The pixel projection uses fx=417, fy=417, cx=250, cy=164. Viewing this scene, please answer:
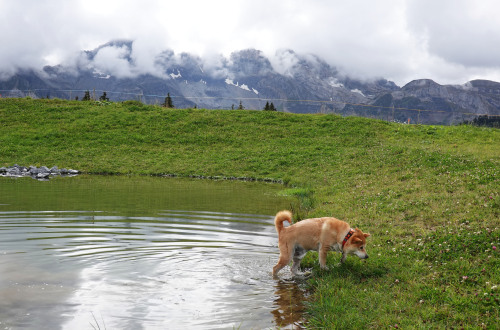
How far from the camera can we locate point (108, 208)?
18.1m

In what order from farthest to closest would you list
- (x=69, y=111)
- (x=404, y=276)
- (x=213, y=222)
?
(x=69, y=111) < (x=213, y=222) < (x=404, y=276)

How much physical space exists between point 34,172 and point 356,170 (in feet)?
79.8

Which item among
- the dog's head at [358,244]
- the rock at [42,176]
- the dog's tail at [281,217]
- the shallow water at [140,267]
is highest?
the dog's tail at [281,217]

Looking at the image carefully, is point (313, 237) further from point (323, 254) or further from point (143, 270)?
point (143, 270)

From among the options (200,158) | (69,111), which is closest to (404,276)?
(200,158)

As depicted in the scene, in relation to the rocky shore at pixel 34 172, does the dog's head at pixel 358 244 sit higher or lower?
higher

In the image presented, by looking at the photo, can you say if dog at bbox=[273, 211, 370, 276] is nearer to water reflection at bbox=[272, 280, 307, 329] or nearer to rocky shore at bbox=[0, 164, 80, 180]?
water reflection at bbox=[272, 280, 307, 329]

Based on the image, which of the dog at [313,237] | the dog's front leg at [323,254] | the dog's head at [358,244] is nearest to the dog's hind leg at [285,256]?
the dog at [313,237]

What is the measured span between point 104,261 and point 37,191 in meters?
14.6

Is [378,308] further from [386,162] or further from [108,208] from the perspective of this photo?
[386,162]

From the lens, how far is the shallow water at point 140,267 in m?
7.10

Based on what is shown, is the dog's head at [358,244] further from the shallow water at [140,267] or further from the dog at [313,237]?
the shallow water at [140,267]

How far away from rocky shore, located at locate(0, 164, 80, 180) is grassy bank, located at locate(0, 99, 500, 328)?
1.97 metres

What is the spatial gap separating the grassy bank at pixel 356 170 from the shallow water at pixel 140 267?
4.33ft
